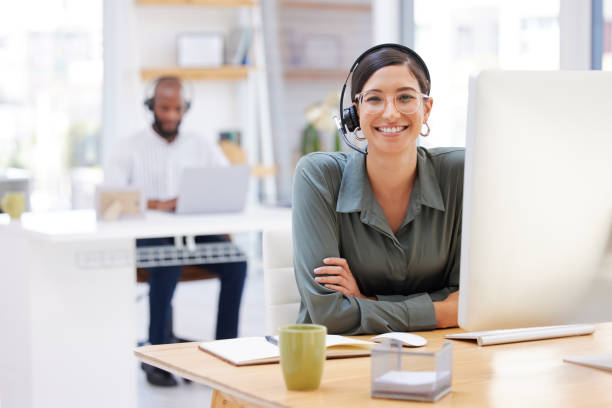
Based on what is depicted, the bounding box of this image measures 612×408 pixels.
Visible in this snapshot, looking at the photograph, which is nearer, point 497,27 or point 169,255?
point 169,255

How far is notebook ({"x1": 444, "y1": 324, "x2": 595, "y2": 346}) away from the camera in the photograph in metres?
1.34

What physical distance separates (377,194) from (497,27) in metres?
2.09

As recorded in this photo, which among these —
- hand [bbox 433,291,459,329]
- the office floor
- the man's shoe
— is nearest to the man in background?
the man's shoe

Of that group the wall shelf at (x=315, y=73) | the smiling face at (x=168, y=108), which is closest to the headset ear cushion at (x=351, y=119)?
the smiling face at (x=168, y=108)

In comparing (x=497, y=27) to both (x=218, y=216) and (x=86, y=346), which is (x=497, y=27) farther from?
(x=86, y=346)

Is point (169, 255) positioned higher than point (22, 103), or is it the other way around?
point (22, 103)

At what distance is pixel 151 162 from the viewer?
3.84 metres

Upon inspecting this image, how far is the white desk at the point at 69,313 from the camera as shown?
248 cm

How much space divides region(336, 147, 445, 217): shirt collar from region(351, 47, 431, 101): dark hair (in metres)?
0.17

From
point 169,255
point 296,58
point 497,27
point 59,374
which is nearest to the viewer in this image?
point 59,374

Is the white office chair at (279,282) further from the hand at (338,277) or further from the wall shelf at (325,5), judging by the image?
the wall shelf at (325,5)

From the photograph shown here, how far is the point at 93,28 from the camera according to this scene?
5.53 meters

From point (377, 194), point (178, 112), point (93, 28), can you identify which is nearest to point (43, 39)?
point (93, 28)

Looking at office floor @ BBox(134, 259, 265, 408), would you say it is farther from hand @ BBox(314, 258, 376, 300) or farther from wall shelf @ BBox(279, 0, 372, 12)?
wall shelf @ BBox(279, 0, 372, 12)
